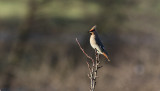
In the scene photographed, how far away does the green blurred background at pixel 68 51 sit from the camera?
42.2 feet

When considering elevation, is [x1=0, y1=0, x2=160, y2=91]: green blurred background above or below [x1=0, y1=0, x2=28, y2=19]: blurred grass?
below

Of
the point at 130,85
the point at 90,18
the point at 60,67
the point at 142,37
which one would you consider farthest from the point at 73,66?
the point at 142,37

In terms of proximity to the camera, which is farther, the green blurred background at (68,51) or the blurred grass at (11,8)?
the blurred grass at (11,8)

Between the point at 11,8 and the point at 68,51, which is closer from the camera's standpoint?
the point at 68,51

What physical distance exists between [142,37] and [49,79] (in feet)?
26.9

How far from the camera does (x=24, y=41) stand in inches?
497

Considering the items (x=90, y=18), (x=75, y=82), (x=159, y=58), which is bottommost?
(x=75, y=82)

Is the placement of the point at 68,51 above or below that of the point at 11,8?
below

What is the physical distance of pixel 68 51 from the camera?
51.9ft

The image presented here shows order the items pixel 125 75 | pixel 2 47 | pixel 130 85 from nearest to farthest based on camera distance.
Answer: pixel 130 85 → pixel 125 75 → pixel 2 47

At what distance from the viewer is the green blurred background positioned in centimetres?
1286

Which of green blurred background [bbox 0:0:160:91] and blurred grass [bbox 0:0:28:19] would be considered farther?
blurred grass [bbox 0:0:28:19]

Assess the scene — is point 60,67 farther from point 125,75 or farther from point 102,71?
point 125,75

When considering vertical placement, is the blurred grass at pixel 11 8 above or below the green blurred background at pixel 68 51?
above
